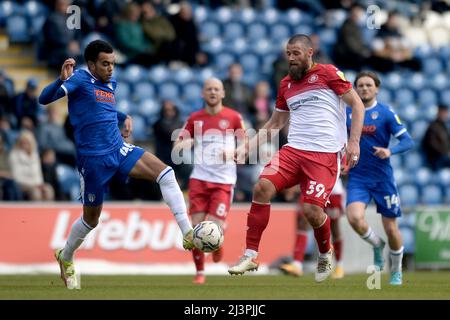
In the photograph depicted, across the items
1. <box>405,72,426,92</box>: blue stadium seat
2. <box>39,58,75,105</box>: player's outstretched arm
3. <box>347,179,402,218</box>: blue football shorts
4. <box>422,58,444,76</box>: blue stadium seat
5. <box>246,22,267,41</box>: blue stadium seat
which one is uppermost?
<box>246,22,267,41</box>: blue stadium seat

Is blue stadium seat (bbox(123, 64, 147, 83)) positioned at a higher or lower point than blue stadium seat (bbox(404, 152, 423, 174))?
higher

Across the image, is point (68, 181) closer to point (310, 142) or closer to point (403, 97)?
point (310, 142)

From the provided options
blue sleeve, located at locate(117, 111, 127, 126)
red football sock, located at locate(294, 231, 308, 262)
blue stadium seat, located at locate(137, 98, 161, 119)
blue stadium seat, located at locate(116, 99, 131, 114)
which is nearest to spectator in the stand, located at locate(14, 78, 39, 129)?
blue stadium seat, located at locate(116, 99, 131, 114)

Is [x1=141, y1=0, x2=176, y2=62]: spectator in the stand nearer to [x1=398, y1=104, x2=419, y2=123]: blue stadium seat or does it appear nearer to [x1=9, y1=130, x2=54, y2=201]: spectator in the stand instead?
[x1=9, y1=130, x2=54, y2=201]: spectator in the stand

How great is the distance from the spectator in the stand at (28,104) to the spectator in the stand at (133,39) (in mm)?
3006

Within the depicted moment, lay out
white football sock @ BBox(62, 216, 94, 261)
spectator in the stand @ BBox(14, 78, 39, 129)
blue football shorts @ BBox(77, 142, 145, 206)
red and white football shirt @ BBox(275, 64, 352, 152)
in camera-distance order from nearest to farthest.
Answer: blue football shorts @ BBox(77, 142, 145, 206) < red and white football shirt @ BBox(275, 64, 352, 152) < white football sock @ BBox(62, 216, 94, 261) < spectator in the stand @ BBox(14, 78, 39, 129)

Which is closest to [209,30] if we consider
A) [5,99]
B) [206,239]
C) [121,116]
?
[5,99]

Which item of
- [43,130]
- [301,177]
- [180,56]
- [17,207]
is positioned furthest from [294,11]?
[301,177]

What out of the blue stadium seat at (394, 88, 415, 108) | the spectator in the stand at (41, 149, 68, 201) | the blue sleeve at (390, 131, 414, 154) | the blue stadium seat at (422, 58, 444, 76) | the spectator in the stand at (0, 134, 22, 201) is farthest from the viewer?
the blue stadium seat at (422, 58, 444, 76)

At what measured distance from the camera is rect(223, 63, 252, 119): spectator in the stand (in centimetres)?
2077

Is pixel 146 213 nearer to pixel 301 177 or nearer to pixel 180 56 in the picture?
pixel 180 56

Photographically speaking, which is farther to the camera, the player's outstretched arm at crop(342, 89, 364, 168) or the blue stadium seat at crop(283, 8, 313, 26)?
the blue stadium seat at crop(283, 8, 313, 26)

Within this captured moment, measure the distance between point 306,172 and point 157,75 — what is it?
34.7 ft

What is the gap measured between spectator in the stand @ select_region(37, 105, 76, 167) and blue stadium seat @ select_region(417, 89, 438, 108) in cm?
911
